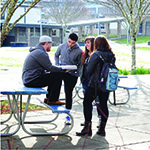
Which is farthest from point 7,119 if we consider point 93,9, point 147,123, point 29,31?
point 93,9

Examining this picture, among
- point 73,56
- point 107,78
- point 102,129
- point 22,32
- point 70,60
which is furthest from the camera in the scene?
point 22,32

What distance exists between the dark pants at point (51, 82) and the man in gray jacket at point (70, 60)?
30 cm

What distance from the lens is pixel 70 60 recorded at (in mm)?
8297

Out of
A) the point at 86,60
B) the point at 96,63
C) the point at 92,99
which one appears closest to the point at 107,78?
the point at 96,63

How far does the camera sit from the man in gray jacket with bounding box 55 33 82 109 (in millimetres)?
7355

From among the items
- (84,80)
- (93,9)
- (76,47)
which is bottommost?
(84,80)

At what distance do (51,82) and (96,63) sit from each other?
91cm

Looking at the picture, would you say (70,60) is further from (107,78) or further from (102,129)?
(102,129)

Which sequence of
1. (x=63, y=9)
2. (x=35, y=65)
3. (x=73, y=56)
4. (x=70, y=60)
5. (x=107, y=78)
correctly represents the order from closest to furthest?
(x=107, y=78)
(x=35, y=65)
(x=73, y=56)
(x=70, y=60)
(x=63, y=9)

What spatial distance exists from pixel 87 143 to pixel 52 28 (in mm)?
68110

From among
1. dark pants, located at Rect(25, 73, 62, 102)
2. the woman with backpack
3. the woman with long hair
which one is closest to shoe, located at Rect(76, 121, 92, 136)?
the woman with backpack

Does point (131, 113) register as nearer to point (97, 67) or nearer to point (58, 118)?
point (58, 118)

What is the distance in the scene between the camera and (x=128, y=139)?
632cm

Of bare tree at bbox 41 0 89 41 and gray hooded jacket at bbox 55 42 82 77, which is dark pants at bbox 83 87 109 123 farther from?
bare tree at bbox 41 0 89 41
